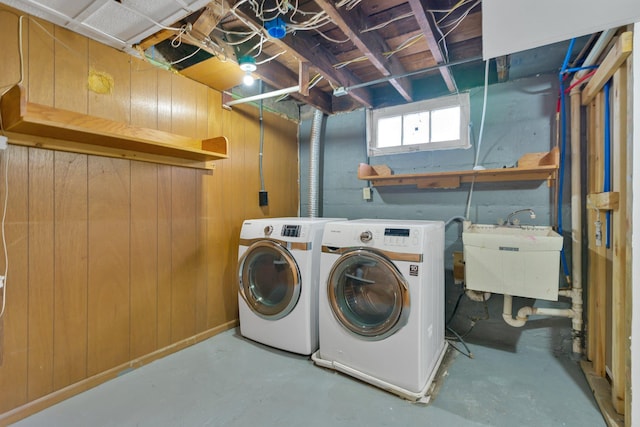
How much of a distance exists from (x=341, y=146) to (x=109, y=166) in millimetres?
2003

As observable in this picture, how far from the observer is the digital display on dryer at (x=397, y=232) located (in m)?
1.70

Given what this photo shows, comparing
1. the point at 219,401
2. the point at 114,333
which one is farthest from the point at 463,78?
the point at 114,333

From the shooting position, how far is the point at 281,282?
224cm

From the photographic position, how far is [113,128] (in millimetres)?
1627

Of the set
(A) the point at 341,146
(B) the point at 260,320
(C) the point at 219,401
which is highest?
(A) the point at 341,146

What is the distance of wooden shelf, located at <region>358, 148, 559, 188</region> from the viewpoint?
1991 mm

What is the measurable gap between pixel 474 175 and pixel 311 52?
154 cm

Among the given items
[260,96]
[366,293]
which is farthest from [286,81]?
[366,293]

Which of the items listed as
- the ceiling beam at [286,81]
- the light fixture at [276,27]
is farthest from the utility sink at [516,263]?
the ceiling beam at [286,81]

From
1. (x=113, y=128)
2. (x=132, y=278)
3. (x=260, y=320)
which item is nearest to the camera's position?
(x=113, y=128)

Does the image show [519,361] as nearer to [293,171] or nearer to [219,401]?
[219,401]

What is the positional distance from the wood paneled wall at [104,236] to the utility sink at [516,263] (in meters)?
1.92

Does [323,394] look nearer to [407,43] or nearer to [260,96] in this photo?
[260,96]

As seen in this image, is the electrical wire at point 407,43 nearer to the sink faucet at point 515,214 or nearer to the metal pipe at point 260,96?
the metal pipe at point 260,96
